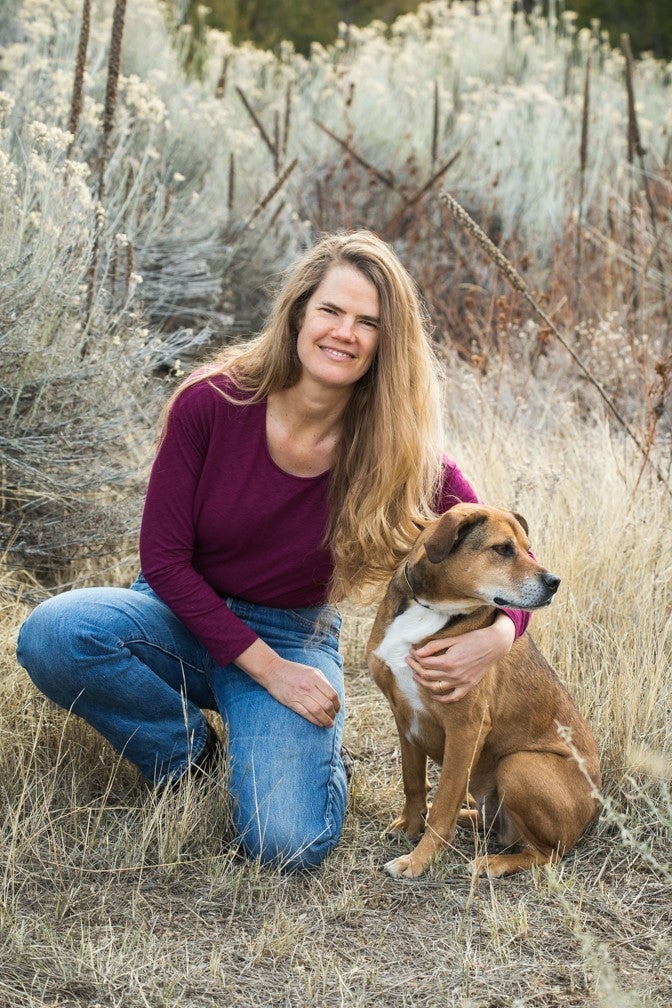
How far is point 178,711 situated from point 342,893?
0.76 meters

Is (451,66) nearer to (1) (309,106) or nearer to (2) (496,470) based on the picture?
(1) (309,106)

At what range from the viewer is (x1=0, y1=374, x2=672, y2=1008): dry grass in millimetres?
2723

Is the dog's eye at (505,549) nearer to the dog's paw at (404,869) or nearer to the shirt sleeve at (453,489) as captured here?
the shirt sleeve at (453,489)

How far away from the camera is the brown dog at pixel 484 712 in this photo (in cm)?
324

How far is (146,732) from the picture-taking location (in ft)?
11.3

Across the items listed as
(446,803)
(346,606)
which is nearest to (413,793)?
(446,803)

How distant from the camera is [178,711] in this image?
3496 millimetres

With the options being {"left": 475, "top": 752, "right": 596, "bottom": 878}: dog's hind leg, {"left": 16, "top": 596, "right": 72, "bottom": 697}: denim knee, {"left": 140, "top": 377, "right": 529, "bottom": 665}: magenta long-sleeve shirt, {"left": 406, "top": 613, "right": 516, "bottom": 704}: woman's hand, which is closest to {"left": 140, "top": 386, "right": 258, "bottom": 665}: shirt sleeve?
{"left": 140, "top": 377, "right": 529, "bottom": 665}: magenta long-sleeve shirt

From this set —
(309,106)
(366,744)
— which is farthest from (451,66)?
(366,744)

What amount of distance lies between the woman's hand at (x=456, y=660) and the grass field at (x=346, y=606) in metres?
0.48

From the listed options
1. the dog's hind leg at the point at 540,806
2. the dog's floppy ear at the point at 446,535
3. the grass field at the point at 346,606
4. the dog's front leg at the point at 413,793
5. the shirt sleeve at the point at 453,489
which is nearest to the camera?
the grass field at the point at 346,606

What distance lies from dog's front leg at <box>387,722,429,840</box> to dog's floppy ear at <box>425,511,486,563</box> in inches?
26.4

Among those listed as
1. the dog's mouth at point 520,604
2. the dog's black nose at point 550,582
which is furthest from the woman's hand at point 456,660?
the dog's black nose at point 550,582

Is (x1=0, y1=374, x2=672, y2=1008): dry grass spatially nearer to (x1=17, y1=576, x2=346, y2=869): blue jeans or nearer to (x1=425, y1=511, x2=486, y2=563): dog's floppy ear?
(x1=17, y1=576, x2=346, y2=869): blue jeans
